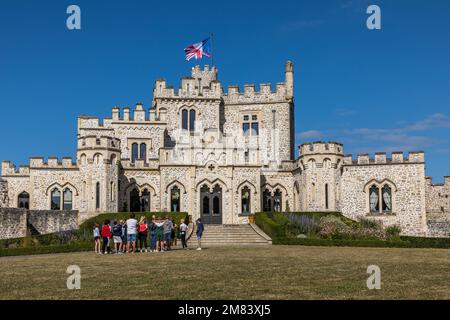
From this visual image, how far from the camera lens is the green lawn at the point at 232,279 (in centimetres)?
1418

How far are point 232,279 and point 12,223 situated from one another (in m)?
29.6

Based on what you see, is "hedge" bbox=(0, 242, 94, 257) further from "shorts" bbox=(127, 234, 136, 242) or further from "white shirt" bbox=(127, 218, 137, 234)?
"white shirt" bbox=(127, 218, 137, 234)

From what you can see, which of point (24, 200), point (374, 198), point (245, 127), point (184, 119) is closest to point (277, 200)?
point (374, 198)

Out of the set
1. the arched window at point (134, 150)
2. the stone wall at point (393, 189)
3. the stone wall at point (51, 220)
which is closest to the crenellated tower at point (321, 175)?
the stone wall at point (393, 189)

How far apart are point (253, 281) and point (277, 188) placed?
37.0 m

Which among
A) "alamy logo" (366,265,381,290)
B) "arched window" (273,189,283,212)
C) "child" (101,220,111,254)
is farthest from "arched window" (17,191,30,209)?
"alamy logo" (366,265,381,290)

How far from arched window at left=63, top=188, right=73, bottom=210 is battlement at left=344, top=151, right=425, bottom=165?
2437 centimetres

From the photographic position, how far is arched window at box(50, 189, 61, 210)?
5041 cm

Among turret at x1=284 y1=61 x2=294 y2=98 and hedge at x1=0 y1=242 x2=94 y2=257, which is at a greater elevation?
turret at x1=284 y1=61 x2=294 y2=98

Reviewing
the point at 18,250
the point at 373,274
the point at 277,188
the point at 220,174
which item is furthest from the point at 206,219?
the point at 373,274

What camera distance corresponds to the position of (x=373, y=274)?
17594mm

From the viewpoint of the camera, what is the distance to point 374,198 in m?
49.8

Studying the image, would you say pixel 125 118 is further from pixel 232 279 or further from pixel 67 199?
pixel 232 279

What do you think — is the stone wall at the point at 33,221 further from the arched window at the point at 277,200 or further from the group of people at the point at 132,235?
A: the arched window at the point at 277,200
